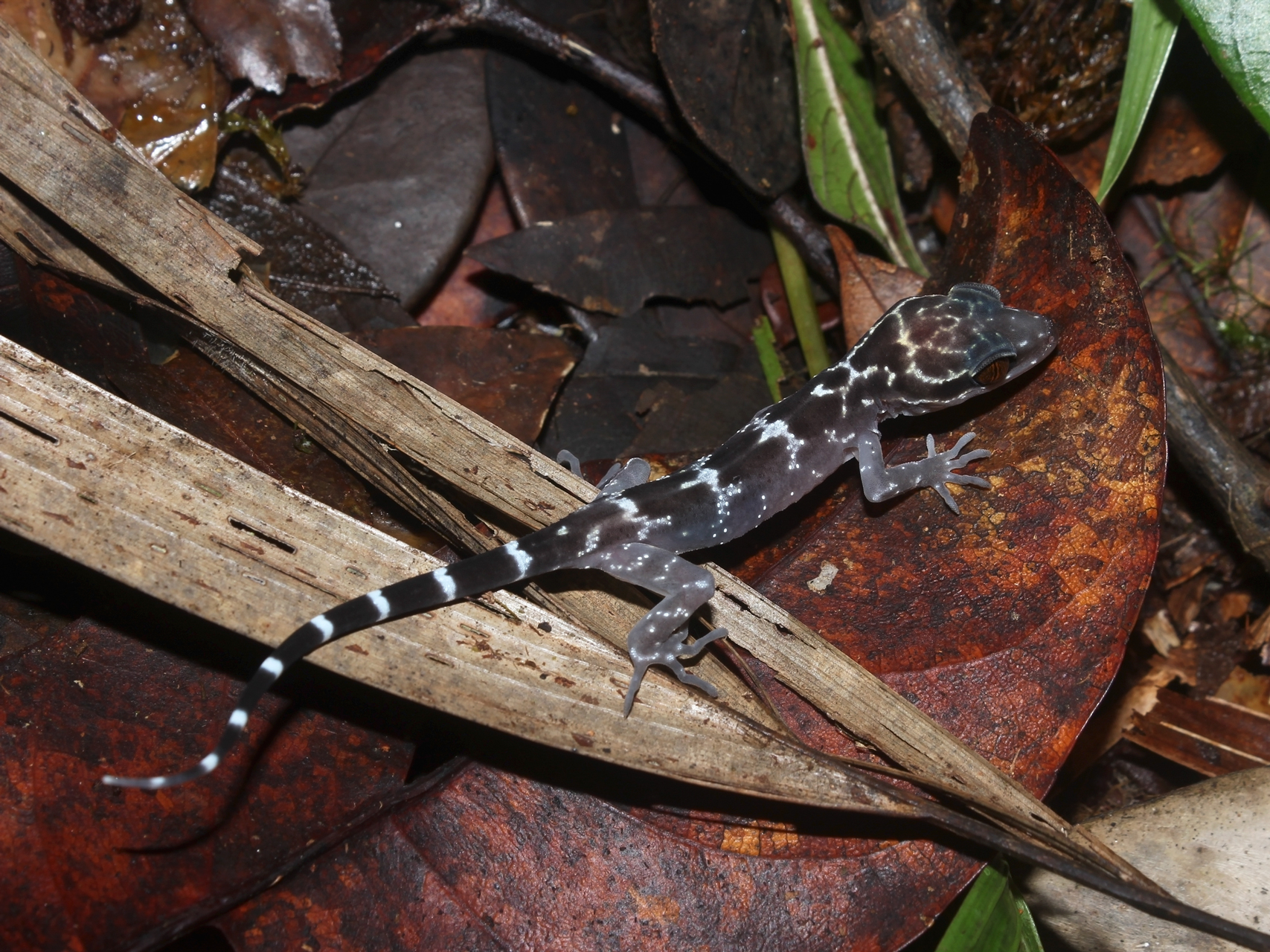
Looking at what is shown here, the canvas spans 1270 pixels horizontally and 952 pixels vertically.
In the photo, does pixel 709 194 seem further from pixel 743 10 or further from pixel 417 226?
pixel 417 226

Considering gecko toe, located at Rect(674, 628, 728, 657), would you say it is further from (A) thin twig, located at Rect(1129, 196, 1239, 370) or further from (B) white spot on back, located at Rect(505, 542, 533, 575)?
(A) thin twig, located at Rect(1129, 196, 1239, 370)

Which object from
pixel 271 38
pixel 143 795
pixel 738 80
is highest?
pixel 271 38

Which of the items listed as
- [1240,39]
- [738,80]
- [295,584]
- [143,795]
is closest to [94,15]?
[738,80]

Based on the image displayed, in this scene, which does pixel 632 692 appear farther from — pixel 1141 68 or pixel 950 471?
pixel 1141 68

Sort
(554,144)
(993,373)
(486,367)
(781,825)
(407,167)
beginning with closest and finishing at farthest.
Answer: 1. (781,825)
2. (993,373)
3. (486,367)
4. (407,167)
5. (554,144)

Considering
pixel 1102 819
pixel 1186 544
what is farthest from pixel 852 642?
pixel 1186 544

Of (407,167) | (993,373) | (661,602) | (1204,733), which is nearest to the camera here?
(661,602)

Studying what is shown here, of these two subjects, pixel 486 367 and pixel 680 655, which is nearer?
pixel 680 655

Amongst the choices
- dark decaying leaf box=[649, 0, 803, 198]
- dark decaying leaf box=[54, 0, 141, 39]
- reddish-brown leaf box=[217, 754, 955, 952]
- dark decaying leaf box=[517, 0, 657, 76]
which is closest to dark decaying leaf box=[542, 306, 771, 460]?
dark decaying leaf box=[649, 0, 803, 198]
